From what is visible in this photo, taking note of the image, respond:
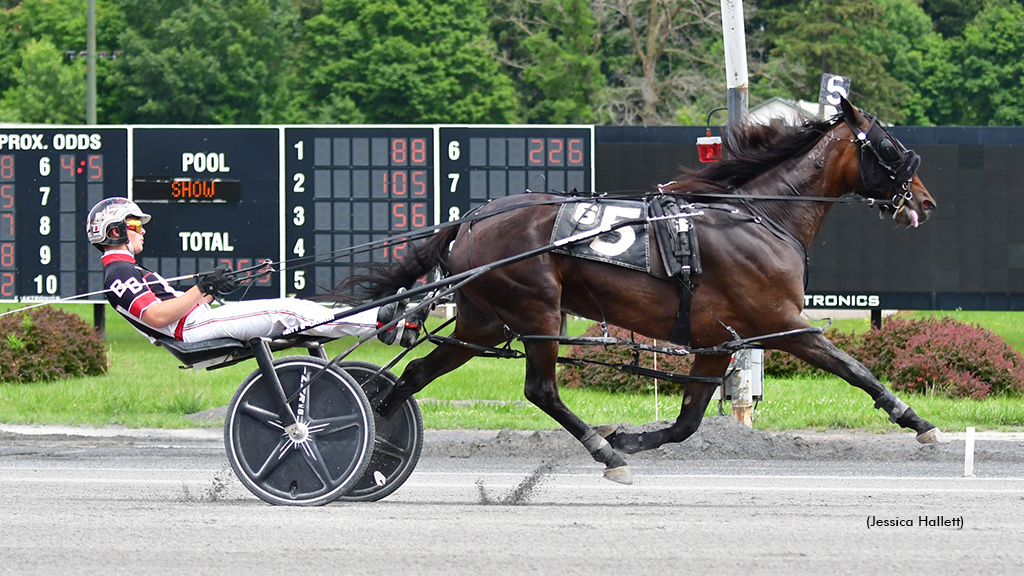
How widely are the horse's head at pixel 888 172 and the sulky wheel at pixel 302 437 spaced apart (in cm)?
314

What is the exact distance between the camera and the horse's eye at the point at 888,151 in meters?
7.71

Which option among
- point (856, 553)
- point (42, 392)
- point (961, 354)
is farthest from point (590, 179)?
point (856, 553)

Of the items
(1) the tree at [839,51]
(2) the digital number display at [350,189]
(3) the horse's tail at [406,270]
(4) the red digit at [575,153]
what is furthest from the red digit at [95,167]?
(1) the tree at [839,51]

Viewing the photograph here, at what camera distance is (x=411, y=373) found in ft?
25.0

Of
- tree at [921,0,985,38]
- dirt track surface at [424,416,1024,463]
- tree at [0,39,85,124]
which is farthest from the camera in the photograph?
tree at [921,0,985,38]

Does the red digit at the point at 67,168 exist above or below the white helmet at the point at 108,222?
above

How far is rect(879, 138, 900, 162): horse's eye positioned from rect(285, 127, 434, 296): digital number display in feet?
29.2

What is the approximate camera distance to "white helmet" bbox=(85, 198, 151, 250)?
715 cm

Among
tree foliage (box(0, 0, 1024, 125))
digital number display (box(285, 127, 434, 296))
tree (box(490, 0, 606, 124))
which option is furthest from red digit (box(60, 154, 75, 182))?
tree foliage (box(0, 0, 1024, 125))

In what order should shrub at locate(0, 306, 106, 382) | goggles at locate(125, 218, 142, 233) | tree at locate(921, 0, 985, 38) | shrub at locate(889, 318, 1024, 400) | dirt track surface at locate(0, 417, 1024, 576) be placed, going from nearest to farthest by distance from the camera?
dirt track surface at locate(0, 417, 1024, 576) → goggles at locate(125, 218, 142, 233) → shrub at locate(889, 318, 1024, 400) → shrub at locate(0, 306, 106, 382) → tree at locate(921, 0, 985, 38)

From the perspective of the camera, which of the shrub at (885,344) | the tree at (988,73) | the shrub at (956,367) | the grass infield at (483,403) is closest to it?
the grass infield at (483,403)

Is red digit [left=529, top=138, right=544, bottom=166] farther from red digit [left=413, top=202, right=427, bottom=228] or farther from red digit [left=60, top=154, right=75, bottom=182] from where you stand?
red digit [left=60, top=154, right=75, bottom=182]

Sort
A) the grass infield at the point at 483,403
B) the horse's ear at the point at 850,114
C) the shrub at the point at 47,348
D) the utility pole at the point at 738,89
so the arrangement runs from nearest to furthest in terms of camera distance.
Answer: the horse's ear at the point at 850,114, the utility pole at the point at 738,89, the grass infield at the point at 483,403, the shrub at the point at 47,348

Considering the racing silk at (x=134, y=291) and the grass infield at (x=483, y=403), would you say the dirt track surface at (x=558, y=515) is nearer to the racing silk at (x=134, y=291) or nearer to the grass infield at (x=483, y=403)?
the racing silk at (x=134, y=291)
